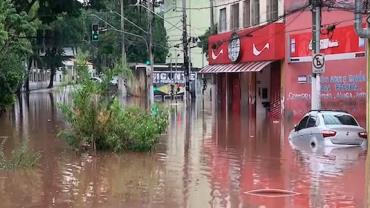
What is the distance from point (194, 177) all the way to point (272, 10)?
24.5 m

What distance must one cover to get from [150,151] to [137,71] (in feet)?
172

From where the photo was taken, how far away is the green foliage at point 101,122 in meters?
19.3

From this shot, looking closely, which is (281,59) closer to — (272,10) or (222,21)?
(272,10)

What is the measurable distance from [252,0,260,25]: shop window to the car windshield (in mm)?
18485

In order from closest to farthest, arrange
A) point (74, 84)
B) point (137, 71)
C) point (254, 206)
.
Answer: 1. point (254, 206)
2. point (74, 84)
3. point (137, 71)

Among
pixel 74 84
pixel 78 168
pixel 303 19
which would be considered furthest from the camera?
pixel 303 19

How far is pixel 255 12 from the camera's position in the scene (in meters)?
40.2

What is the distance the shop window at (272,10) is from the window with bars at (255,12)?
1.54 m

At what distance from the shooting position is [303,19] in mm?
34375

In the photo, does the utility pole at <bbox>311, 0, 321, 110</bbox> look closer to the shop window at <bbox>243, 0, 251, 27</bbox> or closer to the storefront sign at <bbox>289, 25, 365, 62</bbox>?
the storefront sign at <bbox>289, 25, 365, 62</bbox>

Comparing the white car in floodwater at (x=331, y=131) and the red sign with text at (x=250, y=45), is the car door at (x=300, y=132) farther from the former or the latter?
the red sign with text at (x=250, y=45)

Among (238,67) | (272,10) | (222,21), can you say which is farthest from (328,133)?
(222,21)

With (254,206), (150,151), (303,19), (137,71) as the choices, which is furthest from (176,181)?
(137,71)

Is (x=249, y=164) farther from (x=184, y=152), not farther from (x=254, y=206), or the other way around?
(x=254, y=206)
